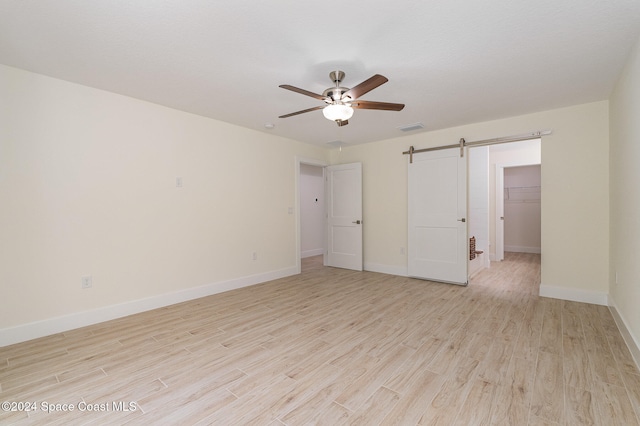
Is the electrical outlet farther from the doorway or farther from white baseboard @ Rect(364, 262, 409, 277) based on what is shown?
the doorway

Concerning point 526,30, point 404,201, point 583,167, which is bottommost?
point 404,201

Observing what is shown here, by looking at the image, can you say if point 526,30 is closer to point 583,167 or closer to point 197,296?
point 583,167

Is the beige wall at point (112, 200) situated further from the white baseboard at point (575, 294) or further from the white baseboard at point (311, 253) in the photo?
the white baseboard at point (575, 294)

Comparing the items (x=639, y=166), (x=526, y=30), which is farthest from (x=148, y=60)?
(x=639, y=166)

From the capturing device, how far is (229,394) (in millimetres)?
1864

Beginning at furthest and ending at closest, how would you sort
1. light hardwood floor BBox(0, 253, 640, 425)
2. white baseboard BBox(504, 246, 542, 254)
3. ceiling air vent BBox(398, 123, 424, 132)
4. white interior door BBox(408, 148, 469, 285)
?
white baseboard BBox(504, 246, 542, 254) < white interior door BBox(408, 148, 469, 285) < ceiling air vent BBox(398, 123, 424, 132) < light hardwood floor BBox(0, 253, 640, 425)

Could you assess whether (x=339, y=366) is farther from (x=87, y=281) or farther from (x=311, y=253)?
(x=311, y=253)

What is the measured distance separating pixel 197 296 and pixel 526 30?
445cm

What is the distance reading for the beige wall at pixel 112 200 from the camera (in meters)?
2.66

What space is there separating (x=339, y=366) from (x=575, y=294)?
11.5ft

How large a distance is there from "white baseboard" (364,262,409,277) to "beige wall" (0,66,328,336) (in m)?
2.11

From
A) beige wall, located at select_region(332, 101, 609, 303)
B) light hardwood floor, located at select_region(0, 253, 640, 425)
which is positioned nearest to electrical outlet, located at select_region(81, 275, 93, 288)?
light hardwood floor, located at select_region(0, 253, 640, 425)

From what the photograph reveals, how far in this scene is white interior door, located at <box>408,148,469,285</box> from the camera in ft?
14.8

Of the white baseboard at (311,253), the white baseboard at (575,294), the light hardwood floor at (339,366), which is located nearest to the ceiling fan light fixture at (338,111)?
the light hardwood floor at (339,366)
